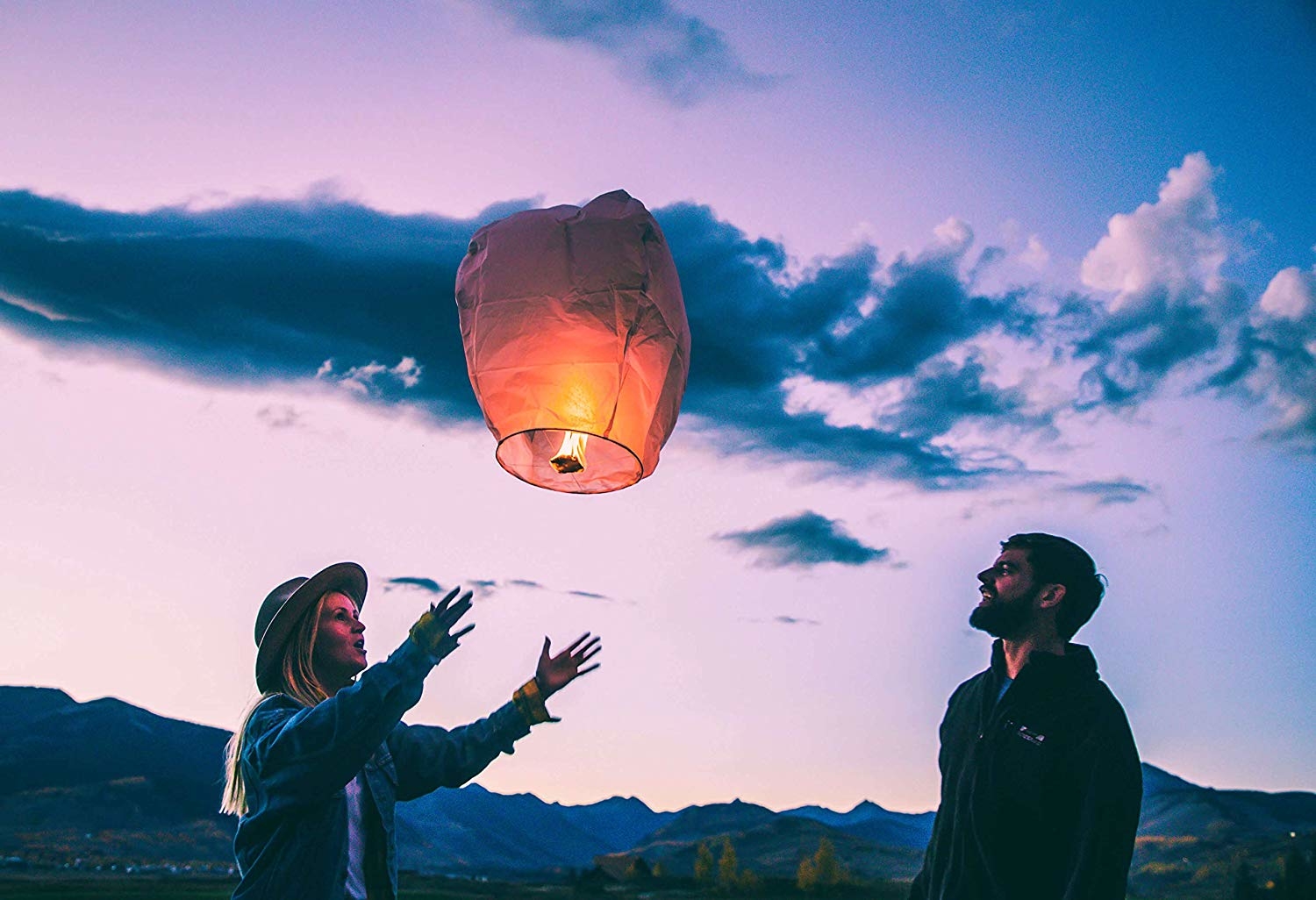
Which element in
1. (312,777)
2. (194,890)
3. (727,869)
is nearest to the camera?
(312,777)

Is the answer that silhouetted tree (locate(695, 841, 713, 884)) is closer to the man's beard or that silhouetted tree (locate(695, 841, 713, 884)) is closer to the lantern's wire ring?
the man's beard

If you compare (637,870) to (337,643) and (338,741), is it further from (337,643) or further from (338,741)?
(338,741)

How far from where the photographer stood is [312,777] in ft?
8.04

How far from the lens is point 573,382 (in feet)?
7.59

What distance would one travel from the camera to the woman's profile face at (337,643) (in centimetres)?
305

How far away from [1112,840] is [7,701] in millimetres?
36538

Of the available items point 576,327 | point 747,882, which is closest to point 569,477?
point 576,327

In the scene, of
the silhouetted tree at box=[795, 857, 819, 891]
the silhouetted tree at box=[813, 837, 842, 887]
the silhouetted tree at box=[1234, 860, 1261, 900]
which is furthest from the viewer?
the silhouetted tree at box=[813, 837, 842, 887]

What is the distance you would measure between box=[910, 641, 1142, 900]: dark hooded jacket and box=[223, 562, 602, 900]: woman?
142cm

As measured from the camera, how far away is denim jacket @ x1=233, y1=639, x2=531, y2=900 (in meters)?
2.42

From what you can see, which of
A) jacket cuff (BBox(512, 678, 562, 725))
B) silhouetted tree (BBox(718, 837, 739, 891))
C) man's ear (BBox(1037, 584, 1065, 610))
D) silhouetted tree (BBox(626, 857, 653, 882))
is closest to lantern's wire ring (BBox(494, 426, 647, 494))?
jacket cuff (BBox(512, 678, 562, 725))

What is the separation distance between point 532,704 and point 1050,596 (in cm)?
194

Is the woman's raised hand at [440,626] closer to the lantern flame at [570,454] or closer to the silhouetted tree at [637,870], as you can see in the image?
the lantern flame at [570,454]

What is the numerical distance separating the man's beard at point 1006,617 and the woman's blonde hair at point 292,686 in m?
2.33
